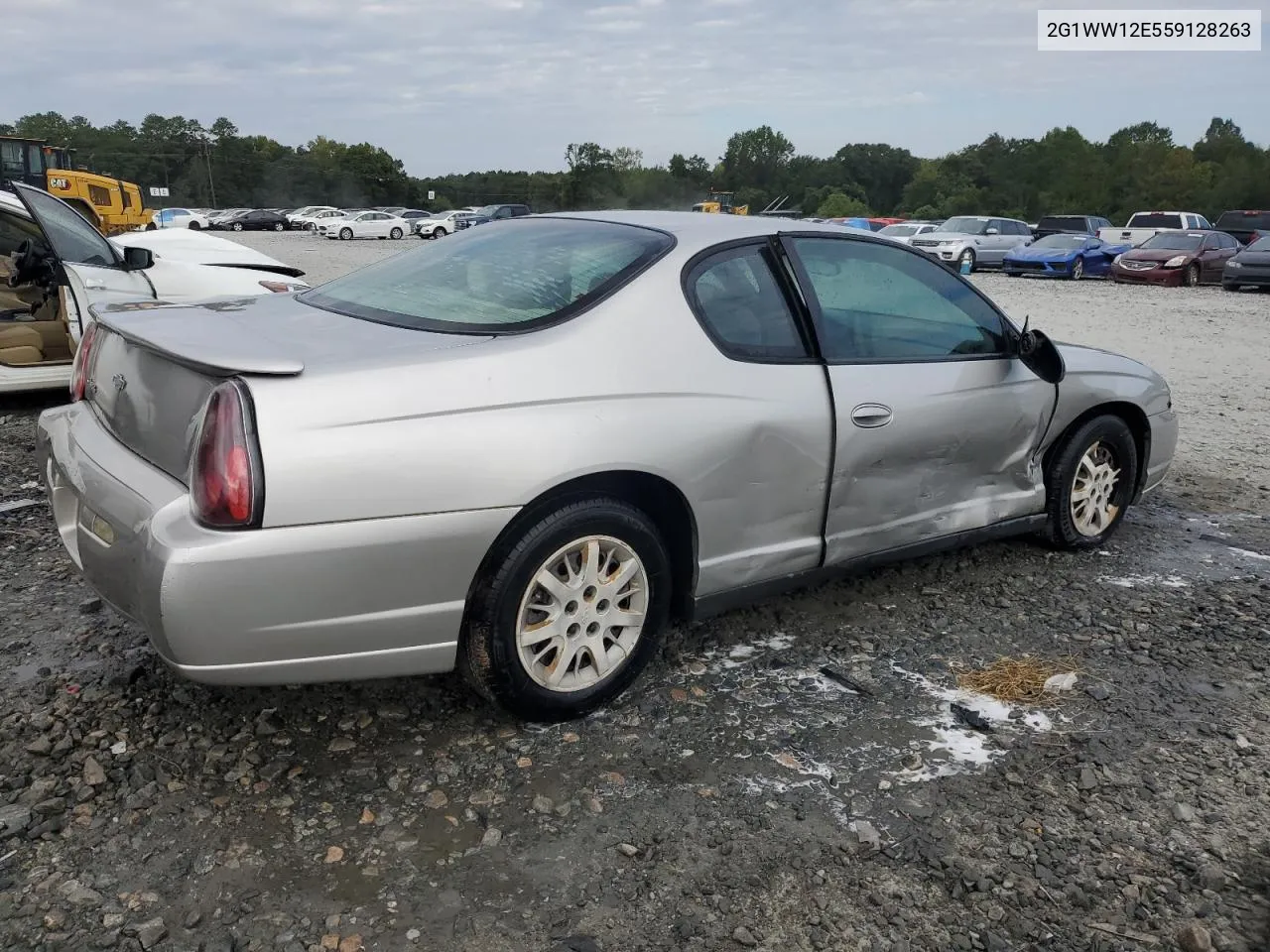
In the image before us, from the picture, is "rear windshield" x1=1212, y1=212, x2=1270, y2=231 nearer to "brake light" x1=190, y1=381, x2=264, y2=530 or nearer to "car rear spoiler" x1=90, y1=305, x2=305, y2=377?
"car rear spoiler" x1=90, y1=305, x2=305, y2=377

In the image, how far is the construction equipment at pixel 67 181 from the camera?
26031 mm

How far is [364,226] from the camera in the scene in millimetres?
45719

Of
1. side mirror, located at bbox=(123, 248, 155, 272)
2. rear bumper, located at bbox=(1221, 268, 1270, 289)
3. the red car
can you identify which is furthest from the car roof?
the red car

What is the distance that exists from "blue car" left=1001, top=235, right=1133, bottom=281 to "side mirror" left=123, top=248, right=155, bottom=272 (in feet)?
71.6

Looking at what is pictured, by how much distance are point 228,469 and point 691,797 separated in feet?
4.71

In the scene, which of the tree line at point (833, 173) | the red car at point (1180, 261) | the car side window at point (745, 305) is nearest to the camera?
the car side window at point (745, 305)

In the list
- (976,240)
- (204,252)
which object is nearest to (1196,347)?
(204,252)

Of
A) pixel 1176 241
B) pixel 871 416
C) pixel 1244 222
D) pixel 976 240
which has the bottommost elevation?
pixel 871 416

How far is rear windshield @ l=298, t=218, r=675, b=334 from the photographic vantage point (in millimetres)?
3062

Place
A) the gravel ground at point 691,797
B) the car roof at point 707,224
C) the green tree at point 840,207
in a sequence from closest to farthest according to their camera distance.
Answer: the gravel ground at point 691,797 → the car roof at point 707,224 → the green tree at point 840,207

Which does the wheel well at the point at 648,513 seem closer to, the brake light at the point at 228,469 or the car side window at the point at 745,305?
the car side window at the point at 745,305

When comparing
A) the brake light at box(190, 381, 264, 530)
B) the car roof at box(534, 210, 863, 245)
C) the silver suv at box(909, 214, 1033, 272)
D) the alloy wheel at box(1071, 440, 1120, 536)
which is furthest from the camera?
the silver suv at box(909, 214, 1033, 272)

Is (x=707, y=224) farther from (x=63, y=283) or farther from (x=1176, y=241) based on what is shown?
(x=1176, y=241)

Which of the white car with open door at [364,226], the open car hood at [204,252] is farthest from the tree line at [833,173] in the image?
the open car hood at [204,252]
